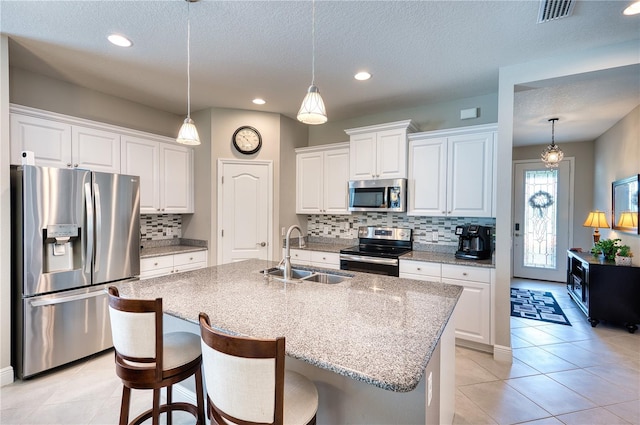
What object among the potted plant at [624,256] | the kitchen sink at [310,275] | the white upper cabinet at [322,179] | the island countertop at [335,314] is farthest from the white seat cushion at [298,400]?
the potted plant at [624,256]

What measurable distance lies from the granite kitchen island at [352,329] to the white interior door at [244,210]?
1.88 m

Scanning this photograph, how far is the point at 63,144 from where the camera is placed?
2.96m

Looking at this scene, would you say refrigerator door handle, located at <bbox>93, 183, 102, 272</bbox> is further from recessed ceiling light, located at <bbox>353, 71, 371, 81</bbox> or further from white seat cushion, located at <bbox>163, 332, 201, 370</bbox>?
recessed ceiling light, located at <bbox>353, 71, 371, 81</bbox>

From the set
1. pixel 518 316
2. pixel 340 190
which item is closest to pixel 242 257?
pixel 340 190

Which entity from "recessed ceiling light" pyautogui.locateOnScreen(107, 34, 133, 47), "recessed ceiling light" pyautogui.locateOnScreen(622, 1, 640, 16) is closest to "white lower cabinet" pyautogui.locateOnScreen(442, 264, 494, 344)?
"recessed ceiling light" pyautogui.locateOnScreen(622, 1, 640, 16)

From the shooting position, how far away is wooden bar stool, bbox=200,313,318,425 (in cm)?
99

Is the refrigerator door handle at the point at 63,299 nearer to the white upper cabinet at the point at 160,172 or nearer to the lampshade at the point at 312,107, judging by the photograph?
the white upper cabinet at the point at 160,172

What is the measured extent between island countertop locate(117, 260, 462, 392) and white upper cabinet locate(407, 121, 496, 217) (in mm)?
1566

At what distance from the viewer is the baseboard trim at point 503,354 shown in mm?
2848

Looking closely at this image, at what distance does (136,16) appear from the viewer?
2.10 meters

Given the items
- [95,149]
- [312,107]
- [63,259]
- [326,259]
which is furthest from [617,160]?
[63,259]

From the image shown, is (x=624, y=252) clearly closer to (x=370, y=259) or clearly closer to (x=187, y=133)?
(x=370, y=259)

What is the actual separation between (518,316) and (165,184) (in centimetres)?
490

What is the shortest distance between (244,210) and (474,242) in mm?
2818
